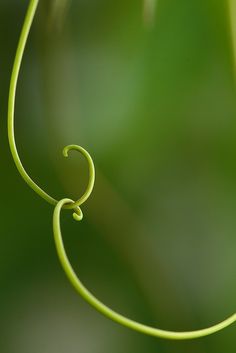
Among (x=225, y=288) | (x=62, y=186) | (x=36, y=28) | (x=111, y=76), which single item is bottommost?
(x=225, y=288)

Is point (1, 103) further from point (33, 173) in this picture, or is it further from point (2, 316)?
point (2, 316)

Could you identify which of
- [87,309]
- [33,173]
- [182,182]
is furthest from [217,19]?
[87,309]

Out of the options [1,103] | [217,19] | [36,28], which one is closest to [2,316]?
[1,103]

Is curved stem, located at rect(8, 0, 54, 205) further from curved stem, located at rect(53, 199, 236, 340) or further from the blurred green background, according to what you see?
the blurred green background

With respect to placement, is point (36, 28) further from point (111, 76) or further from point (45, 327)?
point (45, 327)

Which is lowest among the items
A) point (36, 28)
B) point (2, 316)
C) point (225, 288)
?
point (225, 288)

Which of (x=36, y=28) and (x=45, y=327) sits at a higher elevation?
(x=36, y=28)
